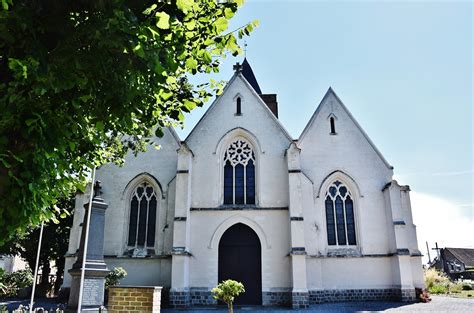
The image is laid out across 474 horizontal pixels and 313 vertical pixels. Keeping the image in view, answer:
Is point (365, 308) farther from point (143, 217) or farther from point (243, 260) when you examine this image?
point (143, 217)

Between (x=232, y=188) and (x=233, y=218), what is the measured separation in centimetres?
170

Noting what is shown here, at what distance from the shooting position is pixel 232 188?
64.6ft

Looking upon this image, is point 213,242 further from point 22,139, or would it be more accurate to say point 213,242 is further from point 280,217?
point 22,139

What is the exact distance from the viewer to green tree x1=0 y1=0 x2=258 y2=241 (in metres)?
4.32

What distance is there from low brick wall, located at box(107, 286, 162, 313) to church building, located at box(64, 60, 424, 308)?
31.6ft

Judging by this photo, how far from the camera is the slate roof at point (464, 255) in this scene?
5912 centimetres

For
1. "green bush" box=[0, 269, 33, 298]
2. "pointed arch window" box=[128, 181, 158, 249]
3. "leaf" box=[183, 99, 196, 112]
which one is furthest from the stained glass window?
"green bush" box=[0, 269, 33, 298]

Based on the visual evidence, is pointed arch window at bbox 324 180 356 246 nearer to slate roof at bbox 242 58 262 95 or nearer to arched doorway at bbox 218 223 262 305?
arched doorway at bbox 218 223 262 305

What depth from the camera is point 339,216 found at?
65.0ft

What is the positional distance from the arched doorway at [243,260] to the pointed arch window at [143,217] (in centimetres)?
389

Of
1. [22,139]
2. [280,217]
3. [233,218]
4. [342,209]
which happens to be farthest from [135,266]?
[22,139]

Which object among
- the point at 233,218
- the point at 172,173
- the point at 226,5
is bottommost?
the point at 233,218

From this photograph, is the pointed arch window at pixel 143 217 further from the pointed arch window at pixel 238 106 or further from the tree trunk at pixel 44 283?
the tree trunk at pixel 44 283

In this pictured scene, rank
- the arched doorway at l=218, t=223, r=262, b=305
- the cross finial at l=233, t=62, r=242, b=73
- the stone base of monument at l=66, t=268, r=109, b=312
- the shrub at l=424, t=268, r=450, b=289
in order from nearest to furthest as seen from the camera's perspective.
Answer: the stone base of monument at l=66, t=268, r=109, b=312, the arched doorway at l=218, t=223, r=262, b=305, the cross finial at l=233, t=62, r=242, b=73, the shrub at l=424, t=268, r=450, b=289
